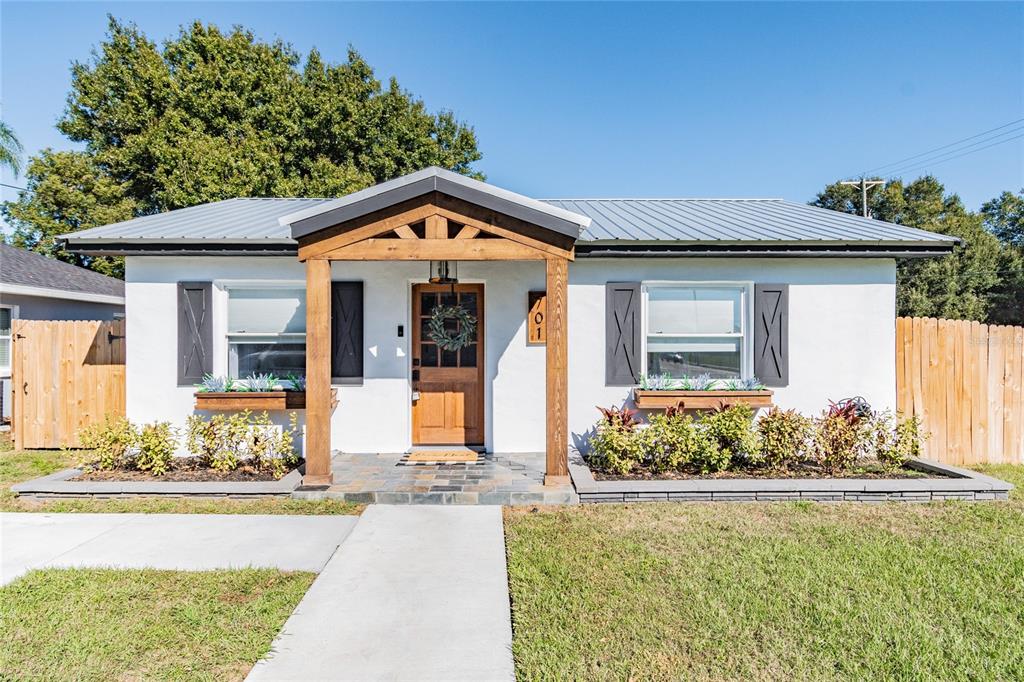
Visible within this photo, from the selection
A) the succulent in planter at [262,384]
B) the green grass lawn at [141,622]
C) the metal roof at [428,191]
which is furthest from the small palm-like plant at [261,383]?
the green grass lawn at [141,622]

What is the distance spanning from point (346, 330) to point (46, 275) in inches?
432

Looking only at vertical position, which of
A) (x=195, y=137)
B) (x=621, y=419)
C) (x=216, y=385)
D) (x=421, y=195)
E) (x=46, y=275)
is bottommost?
(x=621, y=419)

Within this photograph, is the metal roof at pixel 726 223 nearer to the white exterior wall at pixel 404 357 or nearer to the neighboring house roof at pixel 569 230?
the neighboring house roof at pixel 569 230

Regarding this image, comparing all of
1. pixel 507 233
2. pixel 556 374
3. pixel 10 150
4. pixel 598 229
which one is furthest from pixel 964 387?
pixel 10 150

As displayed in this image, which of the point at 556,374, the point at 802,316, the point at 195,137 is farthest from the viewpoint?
the point at 195,137

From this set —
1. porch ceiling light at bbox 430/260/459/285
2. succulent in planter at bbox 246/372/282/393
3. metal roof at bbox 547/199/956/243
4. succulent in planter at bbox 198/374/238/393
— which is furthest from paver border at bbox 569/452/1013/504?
succulent in planter at bbox 198/374/238/393

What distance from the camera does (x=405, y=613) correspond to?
3.18 metres

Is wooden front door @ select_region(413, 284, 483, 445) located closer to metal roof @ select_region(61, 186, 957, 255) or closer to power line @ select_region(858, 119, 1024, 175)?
metal roof @ select_region(61, 186, 957, 255)

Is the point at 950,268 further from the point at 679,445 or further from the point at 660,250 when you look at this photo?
the point at 679,445

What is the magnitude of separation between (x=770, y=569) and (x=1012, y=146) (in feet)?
96.4

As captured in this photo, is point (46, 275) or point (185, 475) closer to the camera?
point (185, 475)

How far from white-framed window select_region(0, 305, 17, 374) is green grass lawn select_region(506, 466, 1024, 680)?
13.0 meters

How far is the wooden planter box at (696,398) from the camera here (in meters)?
6.49

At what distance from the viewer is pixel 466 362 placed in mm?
7176
